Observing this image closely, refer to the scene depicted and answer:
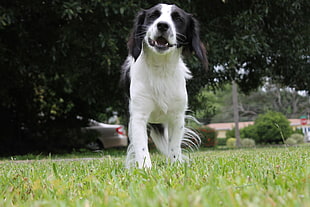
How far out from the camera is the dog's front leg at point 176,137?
3.75 meters

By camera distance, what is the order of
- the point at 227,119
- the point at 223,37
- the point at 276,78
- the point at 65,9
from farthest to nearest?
the point at 227,119, the point at 276,78, the point at 223,37, the point at 65,9

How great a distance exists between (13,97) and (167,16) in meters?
9.57

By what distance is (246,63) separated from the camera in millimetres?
11195

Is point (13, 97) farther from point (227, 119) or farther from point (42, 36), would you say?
point (227, 119)

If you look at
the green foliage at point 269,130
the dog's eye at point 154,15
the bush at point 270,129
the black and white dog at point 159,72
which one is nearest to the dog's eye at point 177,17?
the black and white dog at point 159,72

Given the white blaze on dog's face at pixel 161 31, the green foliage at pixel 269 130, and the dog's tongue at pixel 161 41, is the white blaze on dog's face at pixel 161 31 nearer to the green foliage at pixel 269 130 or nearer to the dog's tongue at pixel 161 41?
the dog's tongue at pixel 161 41

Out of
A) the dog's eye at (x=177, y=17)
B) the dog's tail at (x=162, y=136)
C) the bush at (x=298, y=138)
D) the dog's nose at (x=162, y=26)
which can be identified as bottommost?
the bush at (x=298, y=138)

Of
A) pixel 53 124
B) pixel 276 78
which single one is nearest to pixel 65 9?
pixel 53 124

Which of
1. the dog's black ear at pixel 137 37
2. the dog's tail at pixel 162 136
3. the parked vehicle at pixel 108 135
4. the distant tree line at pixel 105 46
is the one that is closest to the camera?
the dog's black ear at pixel 137 37

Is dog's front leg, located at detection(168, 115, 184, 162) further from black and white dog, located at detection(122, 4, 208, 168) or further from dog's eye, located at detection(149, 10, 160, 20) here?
dog's eye, located at detection(149, 10, 160, 20)

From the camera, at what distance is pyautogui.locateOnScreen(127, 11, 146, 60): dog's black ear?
364 centimetres

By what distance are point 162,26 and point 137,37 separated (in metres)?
0.49

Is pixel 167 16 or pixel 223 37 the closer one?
pixel 167 16

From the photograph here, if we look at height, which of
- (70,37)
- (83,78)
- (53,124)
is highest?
(70,37)
